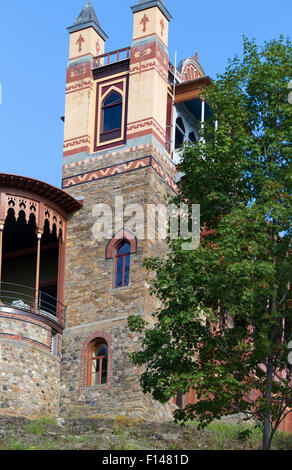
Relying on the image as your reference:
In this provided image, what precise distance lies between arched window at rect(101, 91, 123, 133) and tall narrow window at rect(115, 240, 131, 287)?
16.9ft

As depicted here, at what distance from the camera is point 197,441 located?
33.0m

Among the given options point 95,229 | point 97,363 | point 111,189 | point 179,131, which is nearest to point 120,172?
point 111,189

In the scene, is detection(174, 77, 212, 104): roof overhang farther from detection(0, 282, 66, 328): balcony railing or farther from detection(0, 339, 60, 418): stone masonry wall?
detection(0, 339, 60, 418): stone masonry wall

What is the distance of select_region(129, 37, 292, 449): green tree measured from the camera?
27.6 meters

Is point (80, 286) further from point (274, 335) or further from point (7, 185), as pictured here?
point (274, 335)

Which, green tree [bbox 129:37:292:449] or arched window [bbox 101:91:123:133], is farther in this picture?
arched window [bbox 101:91:123:133]

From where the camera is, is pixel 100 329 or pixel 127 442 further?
pixel 100 329

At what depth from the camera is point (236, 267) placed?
89.8 ft

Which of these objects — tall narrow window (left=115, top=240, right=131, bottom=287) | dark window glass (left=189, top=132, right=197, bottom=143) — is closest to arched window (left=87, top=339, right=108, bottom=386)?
tall narrow window (left=115, top=240, right=131, bottom=287)

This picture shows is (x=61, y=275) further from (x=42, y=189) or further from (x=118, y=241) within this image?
(x=42, y=189)

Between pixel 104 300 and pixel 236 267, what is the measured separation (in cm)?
1326

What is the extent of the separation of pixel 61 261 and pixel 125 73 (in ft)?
26.1

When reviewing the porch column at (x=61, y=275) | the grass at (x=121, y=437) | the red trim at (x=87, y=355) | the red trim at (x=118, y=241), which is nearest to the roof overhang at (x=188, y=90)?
the red trim at (x=118, y=241)
